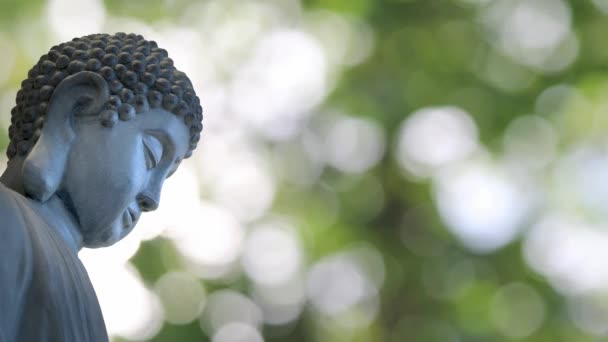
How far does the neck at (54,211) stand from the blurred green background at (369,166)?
9.73ft

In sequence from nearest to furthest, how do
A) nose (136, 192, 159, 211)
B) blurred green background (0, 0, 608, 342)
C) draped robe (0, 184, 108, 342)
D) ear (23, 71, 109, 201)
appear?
draped robe (0, 184, 108, 342) < ear (23, 71, 109, 201) < nose (136, 192, 159, 211) < blurred green background (0, 0, 608, 342)

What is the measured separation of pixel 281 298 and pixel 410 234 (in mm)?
561

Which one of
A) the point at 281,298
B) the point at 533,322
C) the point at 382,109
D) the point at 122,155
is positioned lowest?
the point at 533,322

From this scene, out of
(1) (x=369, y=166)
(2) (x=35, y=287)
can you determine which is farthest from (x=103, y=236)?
(1) (x=369, y=166)

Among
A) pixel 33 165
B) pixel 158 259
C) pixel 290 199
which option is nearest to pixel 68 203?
pixel 33 165

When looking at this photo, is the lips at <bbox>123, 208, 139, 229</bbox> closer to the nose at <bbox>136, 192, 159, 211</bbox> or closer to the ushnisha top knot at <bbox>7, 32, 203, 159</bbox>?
the nose at <bbox>136, 192, 159, 211</bbox>

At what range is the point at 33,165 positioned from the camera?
1.52m

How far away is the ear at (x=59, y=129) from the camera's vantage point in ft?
4.99

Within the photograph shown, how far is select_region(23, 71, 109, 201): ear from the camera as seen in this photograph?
152 centimetres

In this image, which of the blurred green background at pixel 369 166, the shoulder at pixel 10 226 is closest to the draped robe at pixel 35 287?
the shoulder at pixel 10 226

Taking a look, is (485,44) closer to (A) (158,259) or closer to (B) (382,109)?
(B) (382,109)

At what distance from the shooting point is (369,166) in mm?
5137

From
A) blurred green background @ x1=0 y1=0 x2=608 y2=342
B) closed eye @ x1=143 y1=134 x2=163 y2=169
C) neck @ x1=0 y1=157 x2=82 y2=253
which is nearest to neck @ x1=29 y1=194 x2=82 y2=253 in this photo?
neck @ x1=0 y1=157 x2=82 y2=253

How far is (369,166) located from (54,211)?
3.63m
